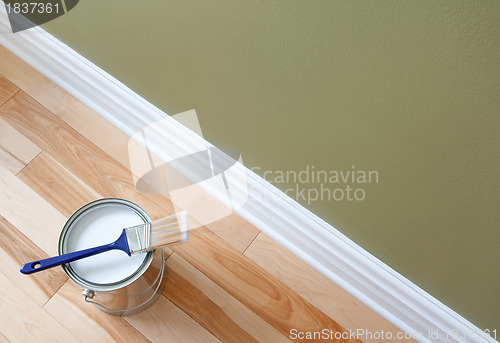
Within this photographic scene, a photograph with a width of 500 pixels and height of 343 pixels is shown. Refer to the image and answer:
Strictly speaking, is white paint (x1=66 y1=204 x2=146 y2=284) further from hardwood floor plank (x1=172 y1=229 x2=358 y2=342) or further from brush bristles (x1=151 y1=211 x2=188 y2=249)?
hardwood floor plank (x1=172 y1=229 x2=358 y2=342)

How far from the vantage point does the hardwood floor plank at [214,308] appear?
A: 1146 millimetres

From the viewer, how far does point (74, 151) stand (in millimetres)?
1294

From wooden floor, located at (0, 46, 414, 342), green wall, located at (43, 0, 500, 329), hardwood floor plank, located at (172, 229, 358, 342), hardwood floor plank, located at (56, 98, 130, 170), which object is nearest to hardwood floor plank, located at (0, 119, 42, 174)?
wooden floor, located at (0, 46, 414, 342)

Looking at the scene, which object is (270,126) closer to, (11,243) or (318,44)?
(318,44)

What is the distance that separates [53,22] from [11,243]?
551mm

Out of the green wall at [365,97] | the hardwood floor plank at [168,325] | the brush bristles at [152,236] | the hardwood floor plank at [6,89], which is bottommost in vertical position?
the hardwood floor plank at [168,325]

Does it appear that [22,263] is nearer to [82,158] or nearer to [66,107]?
[82,158]

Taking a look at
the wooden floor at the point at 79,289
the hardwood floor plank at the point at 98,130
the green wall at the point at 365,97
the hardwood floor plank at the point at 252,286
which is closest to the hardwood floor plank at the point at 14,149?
the wooden floor at the point at 79,289

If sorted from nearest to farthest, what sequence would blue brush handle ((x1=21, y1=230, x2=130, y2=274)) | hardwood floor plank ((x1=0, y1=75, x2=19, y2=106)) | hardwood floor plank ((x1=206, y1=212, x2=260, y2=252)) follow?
blue brush handle ((x1=21, y1=230, x2=130, y2=274))
hardwood floor plank ((x1=206, y1=212, x2=260, y2=252))
hardwood floor plank ((x1=0, y1=75, x2=19, y2=106))

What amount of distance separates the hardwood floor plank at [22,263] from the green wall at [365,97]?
0.46m

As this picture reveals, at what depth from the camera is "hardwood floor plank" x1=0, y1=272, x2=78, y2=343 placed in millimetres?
1120

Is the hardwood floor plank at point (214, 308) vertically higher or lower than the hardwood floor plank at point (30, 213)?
lower

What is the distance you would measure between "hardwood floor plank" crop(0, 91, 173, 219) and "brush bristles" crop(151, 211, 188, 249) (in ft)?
0.80

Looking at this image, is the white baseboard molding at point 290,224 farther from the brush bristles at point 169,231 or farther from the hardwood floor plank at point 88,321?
the hardwood floor plank at point 88,321
